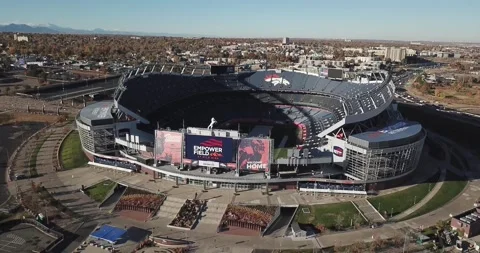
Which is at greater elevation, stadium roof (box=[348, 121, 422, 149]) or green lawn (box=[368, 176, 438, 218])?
stadium roof (box=[348, 121, 422, 149])

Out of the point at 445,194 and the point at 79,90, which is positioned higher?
the point at 79,90

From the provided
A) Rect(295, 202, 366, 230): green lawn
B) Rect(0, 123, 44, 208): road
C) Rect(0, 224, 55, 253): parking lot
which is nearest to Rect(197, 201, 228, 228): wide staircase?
Rect(295, 202, 366, 230): green lawn

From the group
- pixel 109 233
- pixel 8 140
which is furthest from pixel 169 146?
pixel 8 140

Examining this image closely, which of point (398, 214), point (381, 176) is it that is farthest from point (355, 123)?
point (398, 214)

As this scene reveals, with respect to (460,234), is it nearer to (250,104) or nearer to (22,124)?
(250,104)

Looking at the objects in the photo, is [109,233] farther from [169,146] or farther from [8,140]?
[8,140]

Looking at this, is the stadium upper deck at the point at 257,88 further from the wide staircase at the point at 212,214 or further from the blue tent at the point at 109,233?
the blue tent at the point at 109,233

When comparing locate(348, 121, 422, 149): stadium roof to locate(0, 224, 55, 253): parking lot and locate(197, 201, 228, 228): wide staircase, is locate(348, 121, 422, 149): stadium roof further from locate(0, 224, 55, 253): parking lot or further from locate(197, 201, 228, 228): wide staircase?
locate(0, 224, 55, 253): parking lot
